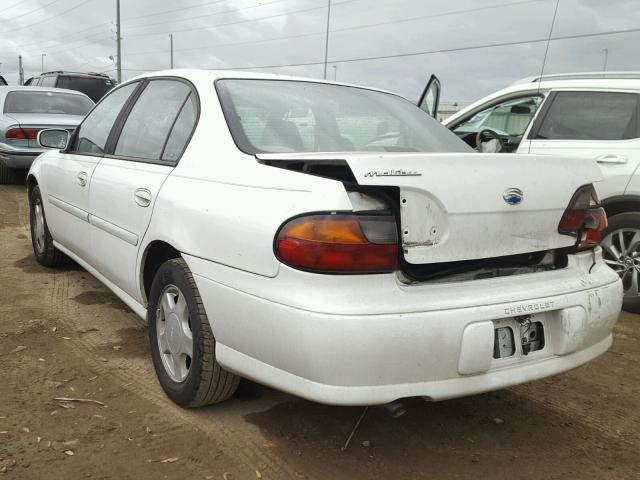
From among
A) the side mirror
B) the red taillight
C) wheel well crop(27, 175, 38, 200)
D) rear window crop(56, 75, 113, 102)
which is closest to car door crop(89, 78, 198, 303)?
the side mirror

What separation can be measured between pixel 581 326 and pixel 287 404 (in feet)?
4.42

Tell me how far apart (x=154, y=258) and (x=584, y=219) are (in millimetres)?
1989

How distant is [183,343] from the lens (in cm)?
260

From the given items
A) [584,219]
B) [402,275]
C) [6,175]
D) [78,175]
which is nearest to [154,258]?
[78,175]

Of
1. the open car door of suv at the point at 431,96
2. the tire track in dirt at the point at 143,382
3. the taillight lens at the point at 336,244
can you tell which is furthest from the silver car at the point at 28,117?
the taillight lens at the point at 336,244

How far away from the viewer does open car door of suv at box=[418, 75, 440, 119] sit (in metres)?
4.68

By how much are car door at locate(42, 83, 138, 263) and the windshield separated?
117 centimetres

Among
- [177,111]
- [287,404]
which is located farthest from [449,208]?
[177,111]

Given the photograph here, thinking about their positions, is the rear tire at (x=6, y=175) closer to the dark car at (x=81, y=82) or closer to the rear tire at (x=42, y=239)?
the dark car at (x=81, y=82)

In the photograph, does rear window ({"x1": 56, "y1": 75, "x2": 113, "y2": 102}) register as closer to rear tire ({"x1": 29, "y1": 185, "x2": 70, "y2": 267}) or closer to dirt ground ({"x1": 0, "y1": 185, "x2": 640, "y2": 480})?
rear tire ({"x1": 29, "y1": 185, "x2": 70, "y2": 267})

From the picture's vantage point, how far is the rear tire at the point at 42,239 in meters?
4.73

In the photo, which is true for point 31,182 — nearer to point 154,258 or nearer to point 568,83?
point 154,258

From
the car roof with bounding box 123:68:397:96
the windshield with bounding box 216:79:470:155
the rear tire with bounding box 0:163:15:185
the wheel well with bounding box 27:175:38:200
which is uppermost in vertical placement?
the car roof with bounding box 123:68:397:96

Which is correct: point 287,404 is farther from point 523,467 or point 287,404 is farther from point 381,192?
point 381,192
